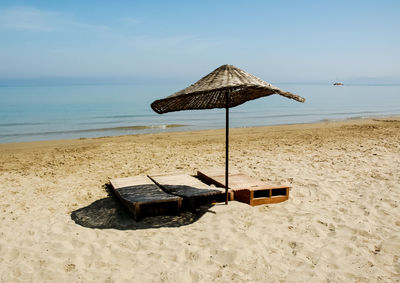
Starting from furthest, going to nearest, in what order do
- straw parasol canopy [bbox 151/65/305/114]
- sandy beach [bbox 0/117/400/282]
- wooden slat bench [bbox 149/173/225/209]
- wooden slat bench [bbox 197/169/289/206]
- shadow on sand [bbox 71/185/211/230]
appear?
wooden slat bench [bbox 197/169/289/206] → wooden slat bench [bbox 149/173/225/209] → shadow on sand [bbox 71/185/211/230] → straw parasol canopy [bbox 151/65/305/114] → sandy beach [bbox 0/117/400/282]

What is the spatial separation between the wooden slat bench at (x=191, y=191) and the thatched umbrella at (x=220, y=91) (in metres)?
0.26

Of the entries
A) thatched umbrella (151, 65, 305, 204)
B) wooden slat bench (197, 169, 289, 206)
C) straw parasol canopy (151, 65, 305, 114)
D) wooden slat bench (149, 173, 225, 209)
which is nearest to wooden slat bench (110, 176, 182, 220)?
wooden slat bench (149, 173, 225, 209)

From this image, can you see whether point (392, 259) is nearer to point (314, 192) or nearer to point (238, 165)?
point (314, 192)

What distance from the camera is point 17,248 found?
4.11m

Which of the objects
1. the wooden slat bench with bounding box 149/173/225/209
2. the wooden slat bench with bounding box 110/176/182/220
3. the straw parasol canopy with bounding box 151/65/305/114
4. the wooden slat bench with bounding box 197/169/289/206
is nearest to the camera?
the straw parasol canopy with bounding box 151/65/305/114

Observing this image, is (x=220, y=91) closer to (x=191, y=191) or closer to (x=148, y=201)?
(x=191, y=191)

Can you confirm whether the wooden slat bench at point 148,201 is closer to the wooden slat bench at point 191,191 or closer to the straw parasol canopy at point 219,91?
the wooden slat bench at point 191,191

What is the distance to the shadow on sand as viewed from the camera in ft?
15.9

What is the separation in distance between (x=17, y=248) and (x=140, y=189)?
207 cm

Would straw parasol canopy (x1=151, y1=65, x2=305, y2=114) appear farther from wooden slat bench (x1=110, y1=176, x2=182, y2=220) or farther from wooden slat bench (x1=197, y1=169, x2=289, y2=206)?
wooden slat bench (x1=197, y1=169, x2=289, y2=206)

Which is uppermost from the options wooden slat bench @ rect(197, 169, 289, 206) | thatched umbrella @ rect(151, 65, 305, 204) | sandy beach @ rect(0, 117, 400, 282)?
thatched umbrella @ rect(151, 65, 305, 204)

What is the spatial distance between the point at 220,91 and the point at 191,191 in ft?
5.64

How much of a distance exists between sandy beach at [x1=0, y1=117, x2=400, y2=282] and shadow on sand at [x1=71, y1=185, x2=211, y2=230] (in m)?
0.02

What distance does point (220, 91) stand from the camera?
5586mm
